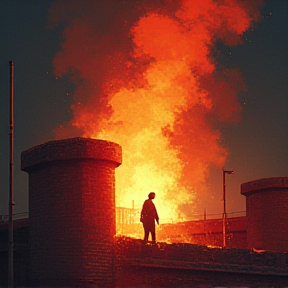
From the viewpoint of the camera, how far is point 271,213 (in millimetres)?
28188

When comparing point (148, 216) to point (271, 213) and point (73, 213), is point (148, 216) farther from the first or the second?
point (271, 213)

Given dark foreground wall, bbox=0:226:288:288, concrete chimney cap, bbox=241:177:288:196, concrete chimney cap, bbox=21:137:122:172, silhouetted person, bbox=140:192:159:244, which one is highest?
concrete chimney cap, bbox=21:137:122:172

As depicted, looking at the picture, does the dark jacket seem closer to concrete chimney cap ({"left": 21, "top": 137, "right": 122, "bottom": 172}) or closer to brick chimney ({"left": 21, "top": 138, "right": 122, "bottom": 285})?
brick chimney ({"left": 21, "top": 138, "right": 122, "bottom": 285})

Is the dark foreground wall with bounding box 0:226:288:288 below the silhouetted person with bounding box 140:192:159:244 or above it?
below

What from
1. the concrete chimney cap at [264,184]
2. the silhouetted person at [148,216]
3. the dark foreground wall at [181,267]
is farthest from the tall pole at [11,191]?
the concrete chimney cap at [264,184]

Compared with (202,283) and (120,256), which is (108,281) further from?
(202,283)

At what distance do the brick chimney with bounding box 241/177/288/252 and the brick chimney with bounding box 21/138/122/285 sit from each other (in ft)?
30.0

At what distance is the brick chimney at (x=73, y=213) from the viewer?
20.2m

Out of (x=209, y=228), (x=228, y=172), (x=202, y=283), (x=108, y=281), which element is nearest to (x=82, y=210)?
(x=108, y=281)

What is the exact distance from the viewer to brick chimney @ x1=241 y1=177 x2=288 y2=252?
28.0m

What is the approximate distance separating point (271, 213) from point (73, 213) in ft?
34.9

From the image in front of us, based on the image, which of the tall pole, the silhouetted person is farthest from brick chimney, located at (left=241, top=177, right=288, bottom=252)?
the tall pole

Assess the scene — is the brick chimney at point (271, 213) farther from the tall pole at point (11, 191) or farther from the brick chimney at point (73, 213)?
the tall pole at point (11, 191)

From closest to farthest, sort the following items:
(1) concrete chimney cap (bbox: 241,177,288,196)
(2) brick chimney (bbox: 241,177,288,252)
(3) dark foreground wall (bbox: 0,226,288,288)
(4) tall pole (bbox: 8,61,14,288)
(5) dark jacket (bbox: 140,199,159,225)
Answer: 1. (4) tall pole (bbox: 8,61,14,288)
2. (3) dark foreground wall (bbox: 0,226,288,288)
3. (5) dark jacket (bbox: 140,199,159,225)
4. (1) concrete chimney cap (bbox: 241,177,288,196)
5. (2) brick chimney (bbox: 241,177,288,252)
